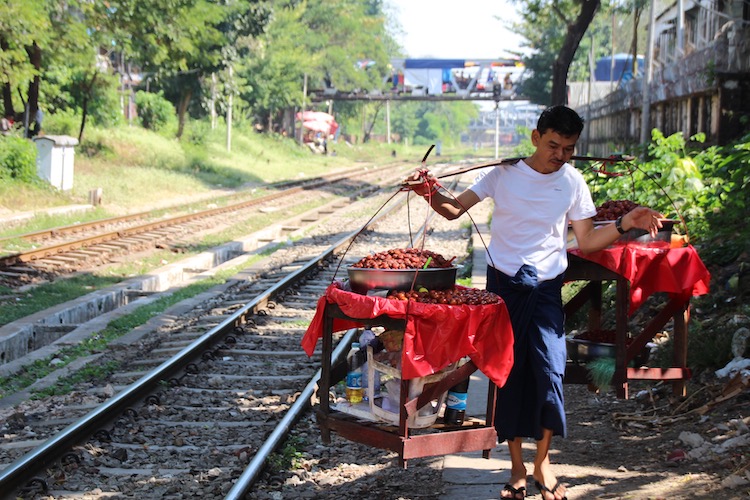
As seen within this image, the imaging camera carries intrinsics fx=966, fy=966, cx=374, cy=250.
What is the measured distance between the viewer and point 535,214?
5.07 m

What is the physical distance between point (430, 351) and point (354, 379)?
809 mm

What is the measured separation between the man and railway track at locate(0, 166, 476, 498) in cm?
115

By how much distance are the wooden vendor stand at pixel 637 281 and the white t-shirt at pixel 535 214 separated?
2.63 ft

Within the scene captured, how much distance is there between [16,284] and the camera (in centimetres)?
1348

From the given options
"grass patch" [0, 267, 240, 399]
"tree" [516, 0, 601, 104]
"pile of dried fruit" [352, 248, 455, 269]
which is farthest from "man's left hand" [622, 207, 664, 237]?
"tree" [516, 0, 601, 104]

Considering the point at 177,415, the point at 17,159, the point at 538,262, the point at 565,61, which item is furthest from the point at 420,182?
the point at 17,159

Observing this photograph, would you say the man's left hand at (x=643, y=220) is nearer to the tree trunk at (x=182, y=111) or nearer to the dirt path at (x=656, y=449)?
the dirt path at (x=656, y=449)

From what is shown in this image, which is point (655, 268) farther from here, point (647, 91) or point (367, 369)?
point (647, 91)

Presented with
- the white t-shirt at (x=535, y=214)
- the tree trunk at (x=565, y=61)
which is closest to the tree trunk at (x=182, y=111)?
the tree trunk at (x=565, y=61)

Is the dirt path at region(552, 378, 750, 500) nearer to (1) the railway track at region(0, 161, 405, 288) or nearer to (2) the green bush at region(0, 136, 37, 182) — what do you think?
(1) the railway track at region(0, 161, 405, 288)

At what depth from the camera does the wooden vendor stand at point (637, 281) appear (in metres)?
6.00

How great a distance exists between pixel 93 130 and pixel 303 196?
29.7 ft

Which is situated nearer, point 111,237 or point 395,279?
point 395,279

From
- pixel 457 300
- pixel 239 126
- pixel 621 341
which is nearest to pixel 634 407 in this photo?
pixel 621 341
